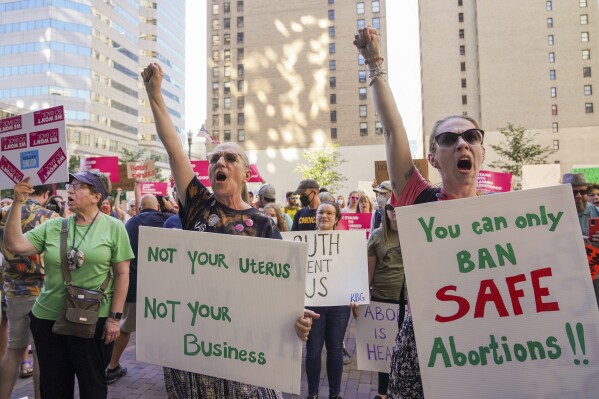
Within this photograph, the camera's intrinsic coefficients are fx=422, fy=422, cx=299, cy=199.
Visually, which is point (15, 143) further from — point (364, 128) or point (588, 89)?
point (588, 89)

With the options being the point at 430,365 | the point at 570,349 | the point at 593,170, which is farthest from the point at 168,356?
the point at 593,170

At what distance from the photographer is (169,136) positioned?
2.54 m

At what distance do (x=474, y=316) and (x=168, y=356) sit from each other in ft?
5.11

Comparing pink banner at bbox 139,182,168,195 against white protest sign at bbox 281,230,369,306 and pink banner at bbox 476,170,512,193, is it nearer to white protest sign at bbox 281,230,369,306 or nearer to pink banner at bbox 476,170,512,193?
pink banner at bbox 476,170,512,193

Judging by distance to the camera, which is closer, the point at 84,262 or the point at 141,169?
the point at 84,262

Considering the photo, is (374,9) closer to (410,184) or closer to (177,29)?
(177,29)

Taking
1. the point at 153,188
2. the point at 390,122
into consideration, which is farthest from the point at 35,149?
the point at 153,188

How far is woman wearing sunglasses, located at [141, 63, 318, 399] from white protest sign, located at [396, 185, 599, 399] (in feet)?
3.16

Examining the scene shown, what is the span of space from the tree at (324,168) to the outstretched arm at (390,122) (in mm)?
45609

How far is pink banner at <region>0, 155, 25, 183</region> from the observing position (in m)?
3.96

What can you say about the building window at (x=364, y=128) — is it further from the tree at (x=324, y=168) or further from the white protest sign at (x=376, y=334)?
the white protest sign at (x=376, y=334)

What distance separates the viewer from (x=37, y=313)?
127 inches

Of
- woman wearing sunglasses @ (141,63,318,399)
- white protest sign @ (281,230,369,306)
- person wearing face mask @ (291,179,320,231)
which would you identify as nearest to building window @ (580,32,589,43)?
person wearing face mask @ (291,179,320,231)

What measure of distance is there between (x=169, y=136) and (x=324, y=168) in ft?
157
